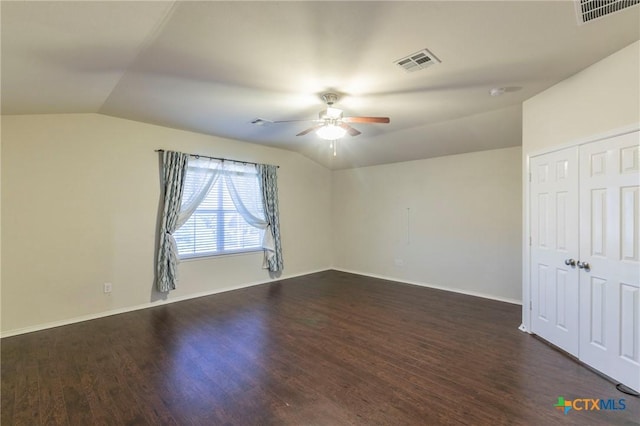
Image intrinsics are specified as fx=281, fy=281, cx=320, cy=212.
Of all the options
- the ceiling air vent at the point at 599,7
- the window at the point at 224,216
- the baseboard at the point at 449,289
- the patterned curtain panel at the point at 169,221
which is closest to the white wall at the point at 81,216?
the patterned curtain panel at the point at 169,221

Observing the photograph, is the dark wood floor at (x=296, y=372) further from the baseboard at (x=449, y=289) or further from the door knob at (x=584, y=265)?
the door knob at (x=584, y=265)

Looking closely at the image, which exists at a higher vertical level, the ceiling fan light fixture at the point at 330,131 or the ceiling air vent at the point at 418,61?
the ceiling air vent at the point at 418,61

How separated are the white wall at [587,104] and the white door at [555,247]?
219mm

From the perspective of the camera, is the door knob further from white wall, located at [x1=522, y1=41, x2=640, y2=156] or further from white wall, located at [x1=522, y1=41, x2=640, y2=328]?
white wall, located at [x1=522, y1=41, x2=640, y2=156]

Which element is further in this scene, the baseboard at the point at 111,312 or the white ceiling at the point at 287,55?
the baseboard at the point at 111,312

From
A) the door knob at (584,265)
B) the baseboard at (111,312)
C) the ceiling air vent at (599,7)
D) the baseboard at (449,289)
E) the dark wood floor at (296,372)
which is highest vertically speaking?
the ceiling air vent at (599,7)

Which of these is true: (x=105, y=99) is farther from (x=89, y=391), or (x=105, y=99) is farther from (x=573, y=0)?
(x=573, y=0)

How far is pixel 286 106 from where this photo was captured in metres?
3.54

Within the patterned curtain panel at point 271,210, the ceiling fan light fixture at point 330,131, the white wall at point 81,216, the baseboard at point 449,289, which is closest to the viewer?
the ceiling fan light fixture at point 330,131

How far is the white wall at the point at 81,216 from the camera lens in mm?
3328

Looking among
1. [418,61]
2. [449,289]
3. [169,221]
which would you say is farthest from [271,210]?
[418,61]

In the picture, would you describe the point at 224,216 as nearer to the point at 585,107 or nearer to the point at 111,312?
the point at 111,312

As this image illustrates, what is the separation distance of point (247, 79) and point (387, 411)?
10.2 ft

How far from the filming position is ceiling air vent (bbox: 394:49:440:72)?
91.7 inches
